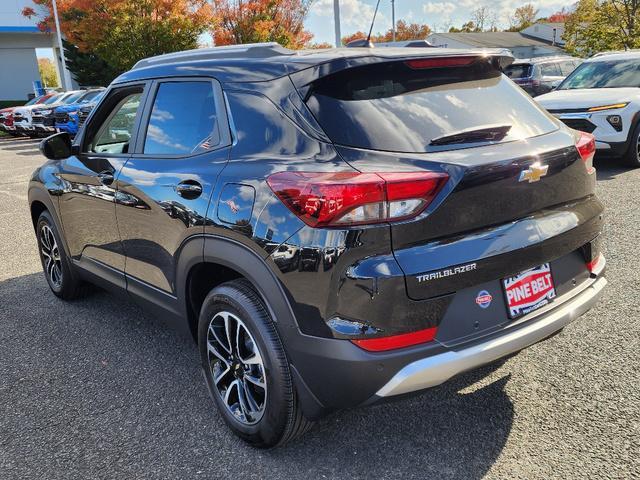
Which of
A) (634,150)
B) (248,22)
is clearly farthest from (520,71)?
(248,22)

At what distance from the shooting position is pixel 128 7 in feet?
80.3

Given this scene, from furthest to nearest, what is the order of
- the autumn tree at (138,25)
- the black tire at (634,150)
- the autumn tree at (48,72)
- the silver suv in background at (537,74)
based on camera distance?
the autumn tree at (48,72) < the autumn tree at (138,25) < the silver suv in background at (537,74) < the black tire at (634,150)

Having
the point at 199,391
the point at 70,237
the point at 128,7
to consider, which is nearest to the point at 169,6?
the point at 128,7

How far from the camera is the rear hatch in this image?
2213mm

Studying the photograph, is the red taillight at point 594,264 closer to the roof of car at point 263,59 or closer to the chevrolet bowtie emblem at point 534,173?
the chevrolet bowtie emblem at point 534,173

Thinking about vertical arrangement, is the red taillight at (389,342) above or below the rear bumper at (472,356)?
above

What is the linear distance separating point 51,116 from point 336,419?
2019cm

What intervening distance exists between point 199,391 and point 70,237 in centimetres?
181

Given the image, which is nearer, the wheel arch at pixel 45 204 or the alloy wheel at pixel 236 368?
the alloy wheel at pixel 236 368

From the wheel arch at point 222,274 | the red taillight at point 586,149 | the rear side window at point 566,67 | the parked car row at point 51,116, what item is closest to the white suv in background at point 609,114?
the red taillight at point 586,149

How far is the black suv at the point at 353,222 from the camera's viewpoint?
85.4 inches

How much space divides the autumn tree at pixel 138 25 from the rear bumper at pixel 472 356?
25.2m

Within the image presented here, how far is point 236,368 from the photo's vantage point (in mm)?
2781

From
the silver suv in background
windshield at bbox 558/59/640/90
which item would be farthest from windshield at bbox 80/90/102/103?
windshield at bbox 558/59/640/90
